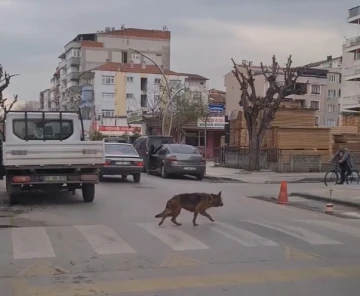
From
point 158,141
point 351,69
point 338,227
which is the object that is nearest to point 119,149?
point 158,141

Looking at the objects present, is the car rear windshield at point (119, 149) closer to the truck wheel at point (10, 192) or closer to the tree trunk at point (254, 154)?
the truck wheel at point (10, 192)

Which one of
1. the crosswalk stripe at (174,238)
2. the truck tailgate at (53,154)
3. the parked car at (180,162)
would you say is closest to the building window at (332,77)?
the parked car at (180,162)

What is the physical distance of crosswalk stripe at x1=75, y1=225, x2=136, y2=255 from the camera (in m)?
8.97

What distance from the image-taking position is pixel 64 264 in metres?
7.99

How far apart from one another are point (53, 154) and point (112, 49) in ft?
313

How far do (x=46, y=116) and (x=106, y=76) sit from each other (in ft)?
255

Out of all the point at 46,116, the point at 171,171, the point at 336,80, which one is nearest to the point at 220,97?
the point at 336,80

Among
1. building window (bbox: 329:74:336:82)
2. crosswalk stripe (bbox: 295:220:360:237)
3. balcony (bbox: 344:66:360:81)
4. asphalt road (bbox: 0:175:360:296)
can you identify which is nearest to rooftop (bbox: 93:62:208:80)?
building window (bbox: 329:74:336:82)

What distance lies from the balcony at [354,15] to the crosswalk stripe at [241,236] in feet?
216

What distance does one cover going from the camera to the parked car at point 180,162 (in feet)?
84.2

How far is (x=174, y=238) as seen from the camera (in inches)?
397

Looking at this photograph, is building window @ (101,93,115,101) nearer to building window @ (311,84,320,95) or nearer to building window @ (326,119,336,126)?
building window @ (311,84,320,95)

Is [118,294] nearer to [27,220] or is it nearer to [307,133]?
[27,220]

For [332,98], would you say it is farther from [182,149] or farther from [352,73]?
[182,149]
